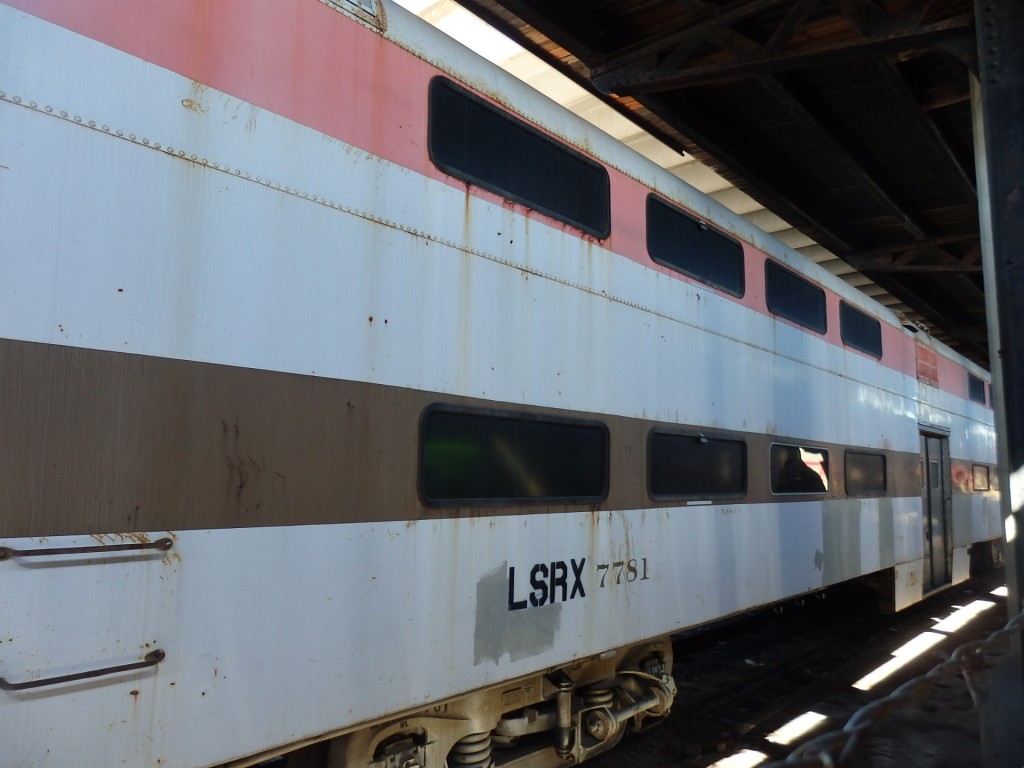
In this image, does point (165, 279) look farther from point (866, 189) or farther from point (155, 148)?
point (866, 189)

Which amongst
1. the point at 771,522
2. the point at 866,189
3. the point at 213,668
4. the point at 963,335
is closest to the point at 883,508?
the point at 771,522

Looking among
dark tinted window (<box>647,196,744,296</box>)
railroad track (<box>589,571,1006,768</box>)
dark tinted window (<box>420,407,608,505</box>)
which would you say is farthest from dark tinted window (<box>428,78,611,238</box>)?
railroad track (<box>589,571,1006,768</box>)

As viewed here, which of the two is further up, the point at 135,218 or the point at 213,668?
the point at 135,218

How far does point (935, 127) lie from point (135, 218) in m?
7.65

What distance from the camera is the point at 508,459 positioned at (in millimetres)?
3480

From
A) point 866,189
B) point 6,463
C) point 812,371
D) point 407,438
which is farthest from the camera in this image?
point 866,189

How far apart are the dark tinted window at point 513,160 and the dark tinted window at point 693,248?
21.7 inches

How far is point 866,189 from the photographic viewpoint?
865 cm

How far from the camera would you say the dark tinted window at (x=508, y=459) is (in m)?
3.16

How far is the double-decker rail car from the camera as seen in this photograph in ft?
6.98

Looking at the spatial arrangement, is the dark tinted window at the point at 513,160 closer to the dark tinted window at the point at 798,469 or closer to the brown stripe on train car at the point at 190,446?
the brown stripe on train car at the point at 190,446

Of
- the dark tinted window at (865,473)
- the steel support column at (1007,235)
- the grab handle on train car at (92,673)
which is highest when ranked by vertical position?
the steel support column at (1007,235)

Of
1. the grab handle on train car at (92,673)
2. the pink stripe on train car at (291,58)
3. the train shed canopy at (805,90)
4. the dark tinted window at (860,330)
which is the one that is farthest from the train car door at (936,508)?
the grab handle on train car at (92,673)

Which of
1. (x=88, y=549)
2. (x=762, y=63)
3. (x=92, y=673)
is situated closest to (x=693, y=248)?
(x=762, y=63)
